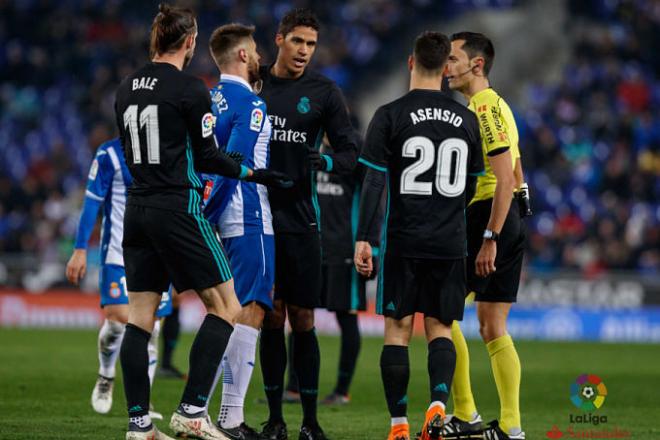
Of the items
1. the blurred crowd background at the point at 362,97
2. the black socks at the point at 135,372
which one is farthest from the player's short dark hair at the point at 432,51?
the blurred crowd background at the point at 362,97

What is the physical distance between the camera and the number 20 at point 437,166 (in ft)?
23.4

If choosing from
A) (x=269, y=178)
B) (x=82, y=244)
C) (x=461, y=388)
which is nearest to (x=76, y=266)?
(x=82, y=244)

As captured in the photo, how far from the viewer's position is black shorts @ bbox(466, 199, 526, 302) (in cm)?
763

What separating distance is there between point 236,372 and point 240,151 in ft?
4.60

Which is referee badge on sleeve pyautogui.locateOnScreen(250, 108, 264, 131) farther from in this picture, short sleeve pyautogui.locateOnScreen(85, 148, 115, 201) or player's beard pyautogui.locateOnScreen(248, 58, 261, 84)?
short sleeve pyautogui.locateOnScreen(85, 148, 115, 201)

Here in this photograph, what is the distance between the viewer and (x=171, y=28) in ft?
21.7

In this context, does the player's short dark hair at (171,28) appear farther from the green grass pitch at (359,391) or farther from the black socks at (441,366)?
the green grass pitch at (359,391)

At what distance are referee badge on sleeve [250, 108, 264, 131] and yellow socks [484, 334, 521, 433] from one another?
82.7 inches

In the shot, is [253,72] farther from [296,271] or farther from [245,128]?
[296,271]

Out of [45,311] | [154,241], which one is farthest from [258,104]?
[45,311]

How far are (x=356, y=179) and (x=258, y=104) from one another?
12.7 feet

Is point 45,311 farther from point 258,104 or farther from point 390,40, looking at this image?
point 258,104

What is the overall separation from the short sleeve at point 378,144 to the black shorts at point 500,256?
3.22ft

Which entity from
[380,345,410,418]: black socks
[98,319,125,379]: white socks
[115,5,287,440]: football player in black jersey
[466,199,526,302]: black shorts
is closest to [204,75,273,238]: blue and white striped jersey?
[115,5,287,440]: football player in black jersey
